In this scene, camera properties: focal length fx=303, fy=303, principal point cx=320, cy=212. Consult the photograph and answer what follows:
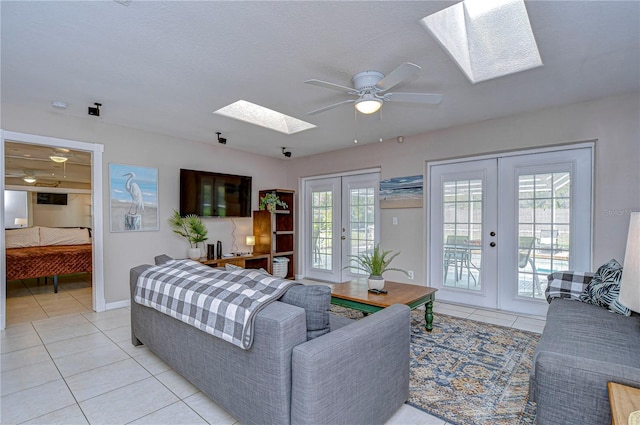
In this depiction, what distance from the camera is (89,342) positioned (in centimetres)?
294

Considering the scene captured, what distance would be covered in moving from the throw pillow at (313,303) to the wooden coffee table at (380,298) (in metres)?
1.16

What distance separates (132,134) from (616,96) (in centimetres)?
572

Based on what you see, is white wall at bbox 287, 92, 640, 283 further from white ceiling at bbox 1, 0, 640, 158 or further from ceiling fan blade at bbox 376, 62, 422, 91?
ceiling fan blade at bbox 376, 62, 422, 91

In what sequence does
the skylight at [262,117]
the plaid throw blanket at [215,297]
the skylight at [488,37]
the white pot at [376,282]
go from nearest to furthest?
the plaid throw blanket at [215,297], the skylight at [488,37], the white pot at [376,282], the skylight at [262,117]

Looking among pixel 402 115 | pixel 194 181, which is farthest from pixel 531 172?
pixel 194 181

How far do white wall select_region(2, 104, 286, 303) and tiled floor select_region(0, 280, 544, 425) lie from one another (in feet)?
3.31

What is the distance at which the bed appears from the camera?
4.64m

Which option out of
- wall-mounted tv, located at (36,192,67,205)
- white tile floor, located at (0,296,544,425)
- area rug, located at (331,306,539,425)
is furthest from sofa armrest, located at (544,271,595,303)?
wall-mounted tv, located at (36,192,67,205)

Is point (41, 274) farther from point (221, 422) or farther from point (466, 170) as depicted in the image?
point (466, 170)

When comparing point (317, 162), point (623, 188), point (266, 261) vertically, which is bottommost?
point (266, 261)

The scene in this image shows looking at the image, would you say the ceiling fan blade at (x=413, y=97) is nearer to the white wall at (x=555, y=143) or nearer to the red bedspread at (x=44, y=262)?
the white wall at (x=555, y=143)

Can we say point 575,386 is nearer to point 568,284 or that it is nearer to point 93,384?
point 568,284

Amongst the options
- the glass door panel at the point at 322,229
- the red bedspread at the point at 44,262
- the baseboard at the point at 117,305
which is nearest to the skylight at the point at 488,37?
the glass door panel at the point at 322,229

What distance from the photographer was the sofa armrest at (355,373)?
1.35 metres
